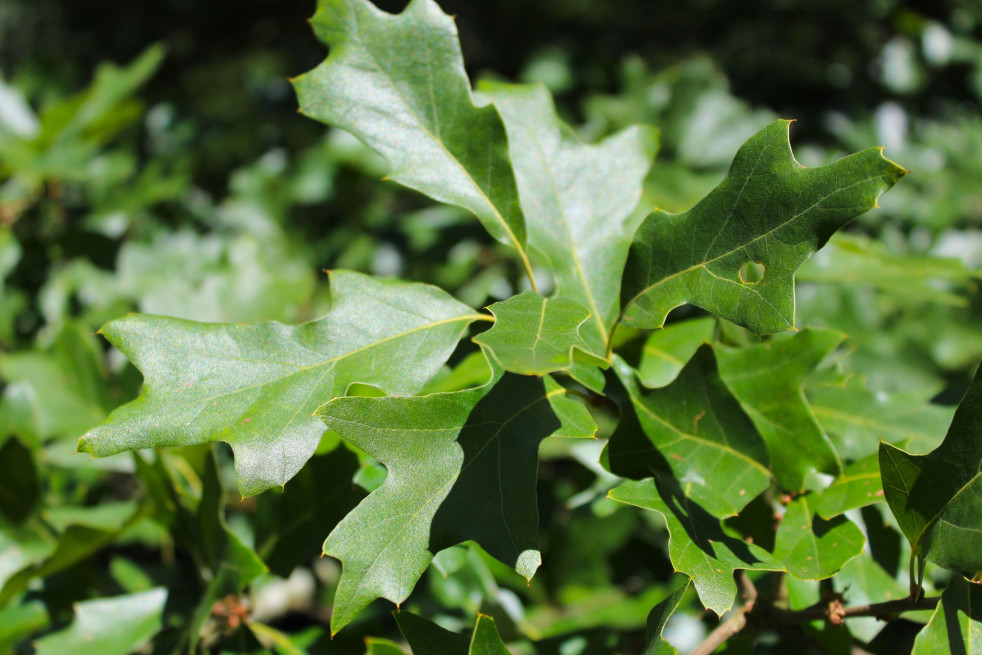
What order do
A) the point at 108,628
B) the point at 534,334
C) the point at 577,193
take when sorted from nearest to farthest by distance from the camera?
the point at 534,334, the point at 577,193, the point at 108,628

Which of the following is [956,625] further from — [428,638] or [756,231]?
[428,638]

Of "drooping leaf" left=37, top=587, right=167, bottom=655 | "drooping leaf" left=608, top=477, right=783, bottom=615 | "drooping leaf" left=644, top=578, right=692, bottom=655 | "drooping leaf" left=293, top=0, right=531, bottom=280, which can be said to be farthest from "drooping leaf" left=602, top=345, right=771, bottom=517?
"drooping leaf" left=37, top=587, right=167, bottom=655

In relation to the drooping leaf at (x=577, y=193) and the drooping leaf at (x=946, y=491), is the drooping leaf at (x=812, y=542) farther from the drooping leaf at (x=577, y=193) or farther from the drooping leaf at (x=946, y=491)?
the drooping leaf at (x=577, y=193)

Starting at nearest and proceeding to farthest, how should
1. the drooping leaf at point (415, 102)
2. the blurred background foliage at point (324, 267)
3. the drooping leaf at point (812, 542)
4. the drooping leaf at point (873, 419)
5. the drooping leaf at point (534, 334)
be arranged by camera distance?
the drooping leaf at point (534, 334), the drooping leaf at point (812, 542), the drooping leaf at point (415, 102), the drooping leaf at point (873, 419), the blurred background foliage at point (324, 267)

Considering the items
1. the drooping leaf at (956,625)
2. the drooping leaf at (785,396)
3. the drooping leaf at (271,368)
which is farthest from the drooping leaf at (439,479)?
the drooping leaf at (956,625)

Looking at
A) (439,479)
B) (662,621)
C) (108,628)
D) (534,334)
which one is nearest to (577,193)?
(534,334)

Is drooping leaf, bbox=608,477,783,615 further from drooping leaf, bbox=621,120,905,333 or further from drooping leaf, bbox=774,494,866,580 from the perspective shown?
drooping leaf, bbox=621,120,905,333
